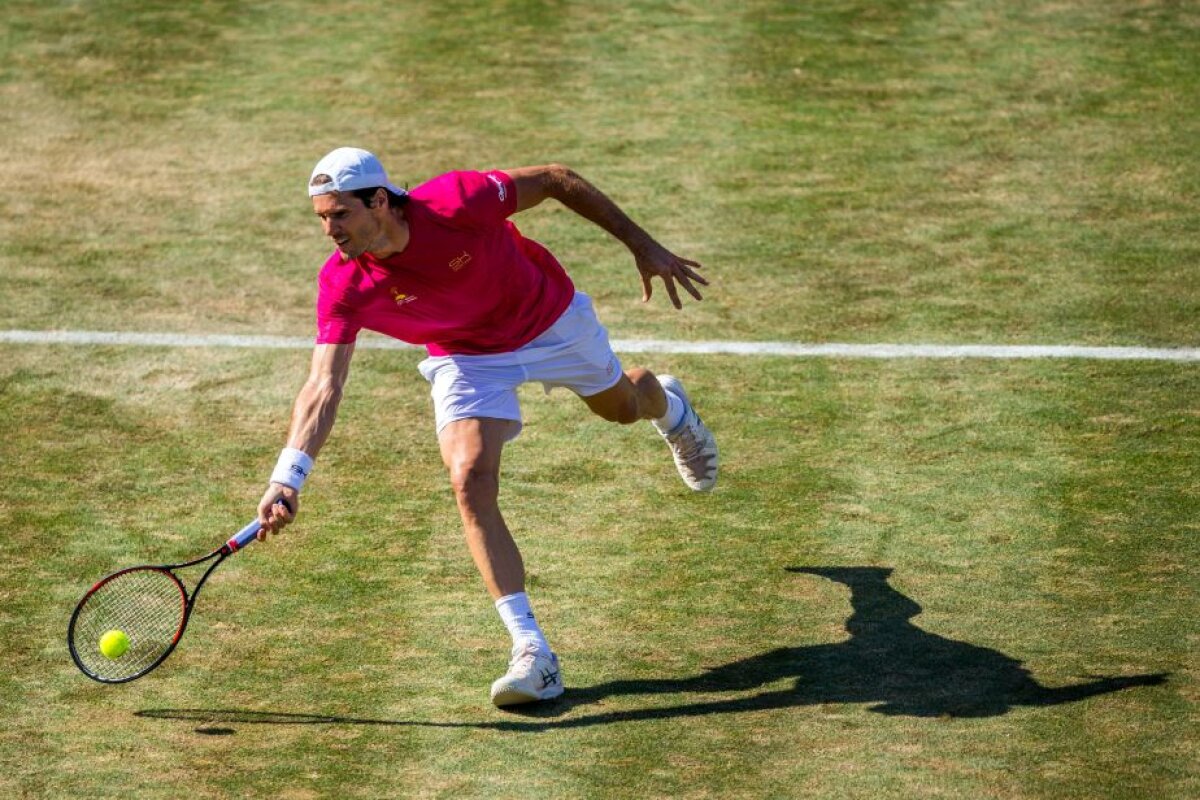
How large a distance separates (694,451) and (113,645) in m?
3.01

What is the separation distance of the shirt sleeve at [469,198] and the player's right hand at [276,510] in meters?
1.43

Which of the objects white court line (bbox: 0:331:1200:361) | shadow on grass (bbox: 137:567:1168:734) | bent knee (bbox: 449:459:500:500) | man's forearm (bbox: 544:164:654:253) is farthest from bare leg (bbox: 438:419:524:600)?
white court line (bbox: 0:331:1200:361)

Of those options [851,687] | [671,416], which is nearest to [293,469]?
[671,416]

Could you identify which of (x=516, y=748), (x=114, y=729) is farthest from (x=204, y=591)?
(x=516, y=748)

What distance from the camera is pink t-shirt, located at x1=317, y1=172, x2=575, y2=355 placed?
806 cm

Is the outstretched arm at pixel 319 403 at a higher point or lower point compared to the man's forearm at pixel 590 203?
lower

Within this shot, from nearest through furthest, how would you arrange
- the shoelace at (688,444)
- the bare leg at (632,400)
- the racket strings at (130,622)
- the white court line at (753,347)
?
1. the racket strings at (130,622)
2. the bare leg at (632,400)
3. the shoelace at (688,444)
4. the white court line at (753,347)

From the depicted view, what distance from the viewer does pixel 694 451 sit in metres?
9.20

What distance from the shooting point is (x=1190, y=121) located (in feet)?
45.0

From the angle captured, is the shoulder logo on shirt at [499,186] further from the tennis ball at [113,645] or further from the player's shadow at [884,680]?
the tennis ball at [113,645]

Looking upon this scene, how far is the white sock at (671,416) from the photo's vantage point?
921cm

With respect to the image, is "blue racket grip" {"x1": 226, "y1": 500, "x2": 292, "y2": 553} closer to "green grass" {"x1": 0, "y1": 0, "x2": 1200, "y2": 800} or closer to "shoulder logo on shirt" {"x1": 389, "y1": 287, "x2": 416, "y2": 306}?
"green grass" {"x1": 0, "y1": 0, "x2": 1200, "y2": 800}

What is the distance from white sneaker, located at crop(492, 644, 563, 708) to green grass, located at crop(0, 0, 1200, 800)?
0.39 feet

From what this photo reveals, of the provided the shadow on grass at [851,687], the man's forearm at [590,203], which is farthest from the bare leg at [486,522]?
the man's forearm at [590,203]
